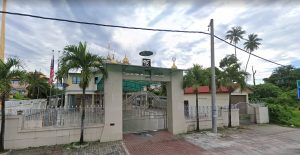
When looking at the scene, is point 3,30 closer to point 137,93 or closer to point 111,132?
point 137,93

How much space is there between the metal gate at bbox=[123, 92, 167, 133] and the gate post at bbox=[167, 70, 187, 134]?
987 mm

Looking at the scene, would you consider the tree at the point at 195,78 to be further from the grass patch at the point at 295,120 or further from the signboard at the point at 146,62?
the grass patch at the point at 295,120

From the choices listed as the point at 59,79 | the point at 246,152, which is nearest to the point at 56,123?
the point at 59,79

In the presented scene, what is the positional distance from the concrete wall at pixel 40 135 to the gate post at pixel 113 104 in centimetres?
40

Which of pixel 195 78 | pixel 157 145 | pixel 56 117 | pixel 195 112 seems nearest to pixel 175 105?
pixel 195 112

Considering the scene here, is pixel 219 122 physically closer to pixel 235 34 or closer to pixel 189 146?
pixel 189 146

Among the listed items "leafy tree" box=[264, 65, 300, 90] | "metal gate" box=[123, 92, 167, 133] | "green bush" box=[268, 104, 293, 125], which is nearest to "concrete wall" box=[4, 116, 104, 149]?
"metal gate" box=[123, 92, 167, 133]

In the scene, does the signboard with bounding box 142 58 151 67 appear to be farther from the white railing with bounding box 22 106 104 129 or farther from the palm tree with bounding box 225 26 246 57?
the palm tree with bounding box 225 26 246 57

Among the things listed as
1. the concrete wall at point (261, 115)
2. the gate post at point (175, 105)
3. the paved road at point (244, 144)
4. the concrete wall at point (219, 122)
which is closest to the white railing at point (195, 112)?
the concrete wall at point (219, 122)

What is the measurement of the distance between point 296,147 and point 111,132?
8859 millimetres

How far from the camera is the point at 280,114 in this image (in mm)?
15094

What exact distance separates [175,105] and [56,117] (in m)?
6.39

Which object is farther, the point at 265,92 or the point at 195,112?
the point at 265,92

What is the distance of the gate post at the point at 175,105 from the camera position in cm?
1053
